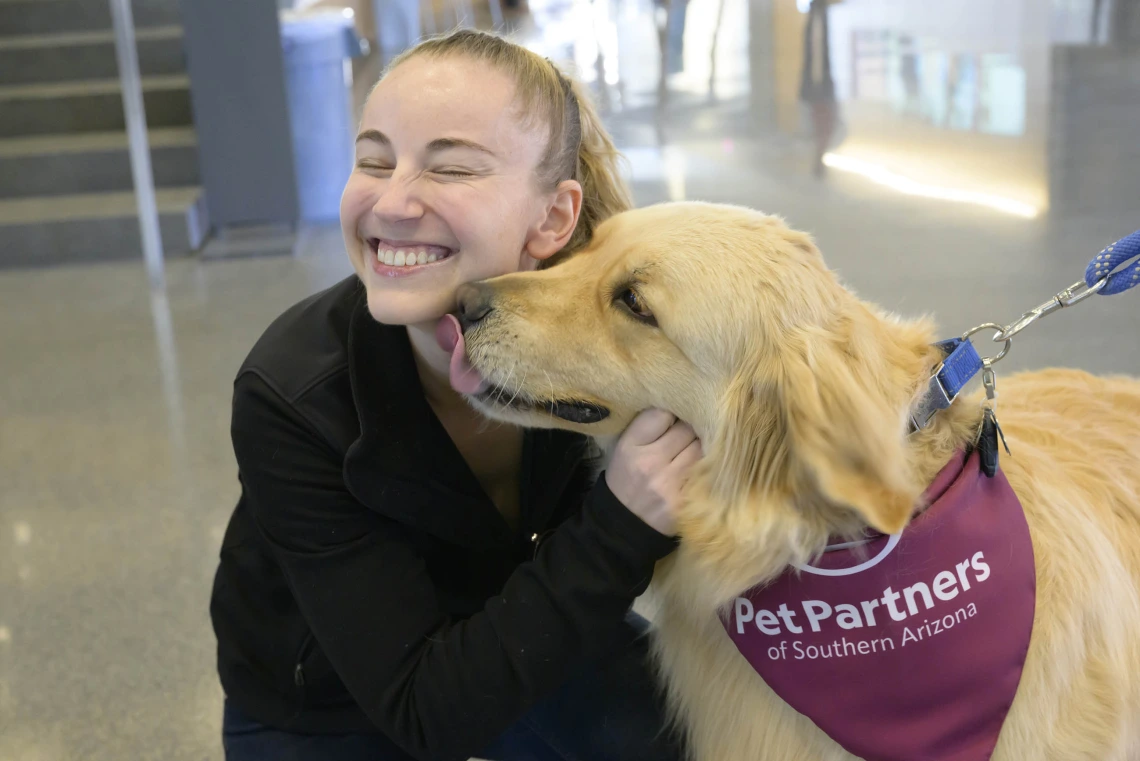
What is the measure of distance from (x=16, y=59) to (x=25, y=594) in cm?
426

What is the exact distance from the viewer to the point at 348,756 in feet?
4.86

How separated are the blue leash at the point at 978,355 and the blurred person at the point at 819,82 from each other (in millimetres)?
3849

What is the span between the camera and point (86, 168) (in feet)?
16.1

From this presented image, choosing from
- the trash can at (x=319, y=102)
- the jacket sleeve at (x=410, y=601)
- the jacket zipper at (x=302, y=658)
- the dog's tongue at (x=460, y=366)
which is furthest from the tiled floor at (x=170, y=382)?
the dog's tongue at (x=460, y=366)

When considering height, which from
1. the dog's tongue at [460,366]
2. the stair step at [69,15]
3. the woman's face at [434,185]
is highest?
the stair step at [69,15]

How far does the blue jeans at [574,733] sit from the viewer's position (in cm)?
148

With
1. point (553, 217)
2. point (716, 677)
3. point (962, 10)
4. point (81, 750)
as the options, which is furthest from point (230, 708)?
point (962, 10)

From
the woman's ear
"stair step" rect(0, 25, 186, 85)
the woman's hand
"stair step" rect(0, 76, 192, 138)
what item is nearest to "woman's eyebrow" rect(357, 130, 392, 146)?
the woman's ear

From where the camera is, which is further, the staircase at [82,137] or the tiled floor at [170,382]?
the staircase at [82,137]

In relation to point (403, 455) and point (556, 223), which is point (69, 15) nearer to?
point (556, 223)

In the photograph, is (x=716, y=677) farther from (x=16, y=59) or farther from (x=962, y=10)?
(x=962, y=10)

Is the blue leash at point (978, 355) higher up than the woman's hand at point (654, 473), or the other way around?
the blue leash at point (978, 355)

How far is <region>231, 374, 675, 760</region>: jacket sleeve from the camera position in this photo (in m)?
1.16

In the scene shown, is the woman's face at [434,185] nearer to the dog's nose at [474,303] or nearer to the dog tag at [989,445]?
the dog's nose at [474,303]
